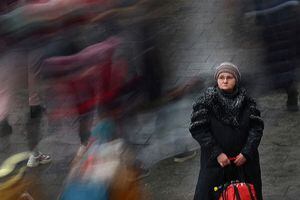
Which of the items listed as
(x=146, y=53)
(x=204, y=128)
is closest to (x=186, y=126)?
(x=146, y=53)

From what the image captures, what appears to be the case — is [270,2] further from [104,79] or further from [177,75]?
[104,79]

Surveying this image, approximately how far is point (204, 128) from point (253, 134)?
15.0 inches

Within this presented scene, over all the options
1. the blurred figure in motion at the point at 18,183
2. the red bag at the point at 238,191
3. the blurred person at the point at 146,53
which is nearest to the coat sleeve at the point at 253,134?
the red bag at the point at 238,191

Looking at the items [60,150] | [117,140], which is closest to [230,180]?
[117,140]

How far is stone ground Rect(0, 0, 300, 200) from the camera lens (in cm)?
755

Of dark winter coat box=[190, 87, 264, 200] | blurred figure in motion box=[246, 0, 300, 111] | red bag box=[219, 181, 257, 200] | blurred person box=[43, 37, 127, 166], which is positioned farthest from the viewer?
blurred figure in motion box=[246, 0, 300, 111]

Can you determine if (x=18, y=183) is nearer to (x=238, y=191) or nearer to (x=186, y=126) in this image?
(x=238, y=191)

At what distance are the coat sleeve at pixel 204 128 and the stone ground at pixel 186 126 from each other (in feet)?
4.49

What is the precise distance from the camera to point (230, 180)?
611 cm

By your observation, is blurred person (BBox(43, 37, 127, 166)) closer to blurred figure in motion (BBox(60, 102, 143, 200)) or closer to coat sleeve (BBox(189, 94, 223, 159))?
blurred figure in motion (BBox(60, 102, 143, 200))

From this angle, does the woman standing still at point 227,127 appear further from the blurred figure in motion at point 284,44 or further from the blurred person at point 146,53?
the blurred figure in motion at point 284,44

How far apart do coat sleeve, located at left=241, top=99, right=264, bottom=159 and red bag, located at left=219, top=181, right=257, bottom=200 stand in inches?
8.9

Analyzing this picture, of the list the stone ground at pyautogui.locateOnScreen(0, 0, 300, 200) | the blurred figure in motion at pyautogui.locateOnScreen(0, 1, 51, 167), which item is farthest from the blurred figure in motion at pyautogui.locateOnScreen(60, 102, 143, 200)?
the blurred figure in motion at pyautogui.locateOnScreen(0, 1, 51, 167)

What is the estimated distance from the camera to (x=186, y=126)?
28.0 feet
